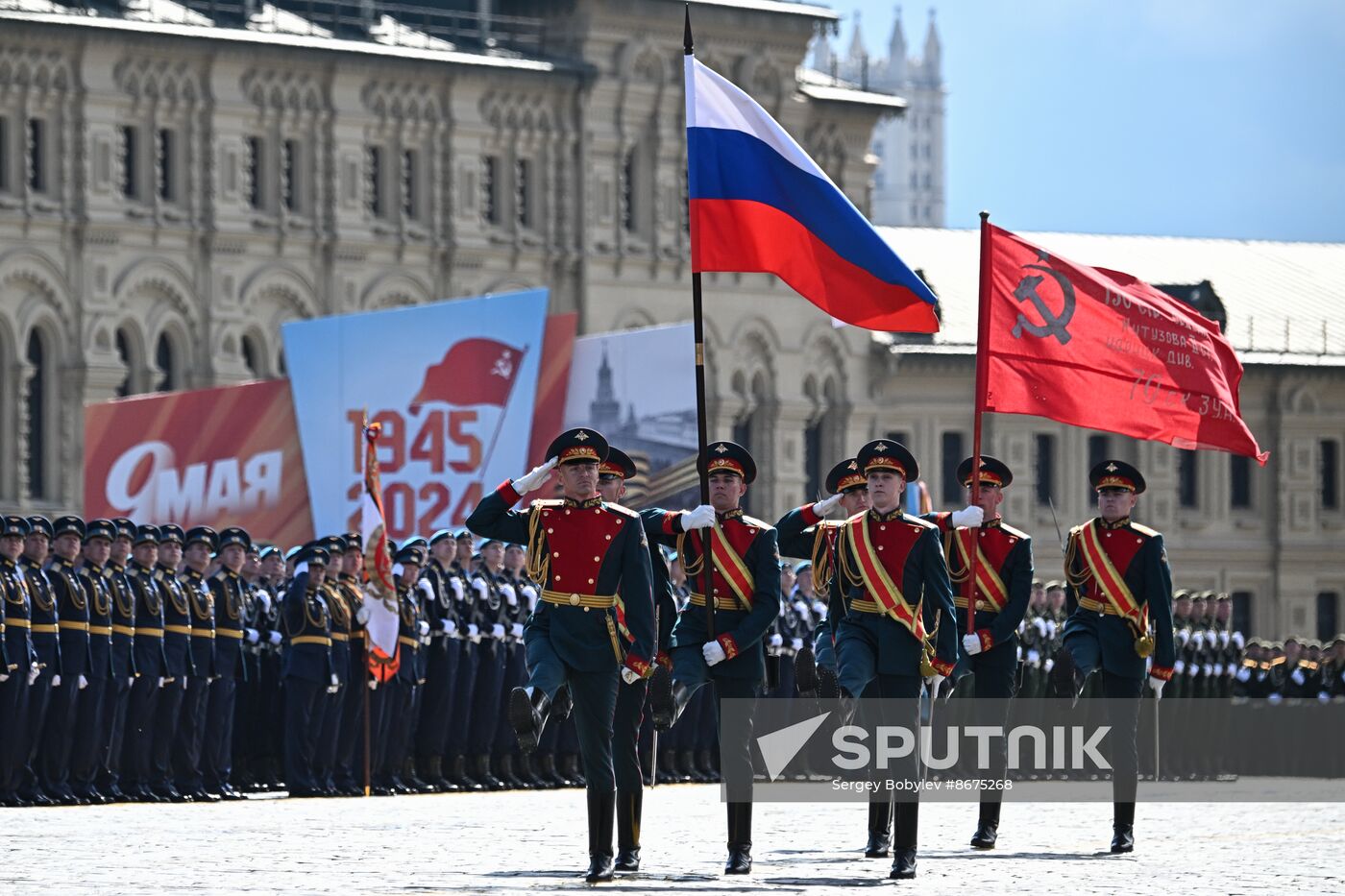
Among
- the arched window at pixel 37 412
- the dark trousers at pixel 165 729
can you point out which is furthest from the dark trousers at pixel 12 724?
the arched window at pixel 37 412

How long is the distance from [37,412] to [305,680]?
76.3ft

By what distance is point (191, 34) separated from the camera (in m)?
45.3

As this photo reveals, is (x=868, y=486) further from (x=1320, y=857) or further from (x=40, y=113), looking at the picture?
(x=40, y=113)

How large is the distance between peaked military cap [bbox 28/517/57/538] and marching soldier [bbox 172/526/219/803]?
3.97ft

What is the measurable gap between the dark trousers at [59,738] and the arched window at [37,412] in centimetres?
2399

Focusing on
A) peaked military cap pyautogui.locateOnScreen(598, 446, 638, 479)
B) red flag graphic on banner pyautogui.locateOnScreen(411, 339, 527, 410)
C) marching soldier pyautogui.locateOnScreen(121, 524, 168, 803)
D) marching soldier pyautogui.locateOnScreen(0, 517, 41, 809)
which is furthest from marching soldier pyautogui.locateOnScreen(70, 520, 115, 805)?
red flag graphic on banner pyautogui.locateOnScreen(411, 339, 527, 410)

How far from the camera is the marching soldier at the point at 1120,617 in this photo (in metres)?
17.3

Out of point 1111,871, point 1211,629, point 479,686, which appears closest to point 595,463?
point 1111,871

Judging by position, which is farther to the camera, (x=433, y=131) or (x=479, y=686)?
(x=433, y=131)

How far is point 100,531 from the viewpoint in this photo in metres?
21.7

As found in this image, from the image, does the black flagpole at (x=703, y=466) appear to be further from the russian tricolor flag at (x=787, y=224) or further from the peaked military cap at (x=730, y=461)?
the russian tricolor flag at (x=787, y=224)

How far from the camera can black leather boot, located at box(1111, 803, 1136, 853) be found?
17094mm

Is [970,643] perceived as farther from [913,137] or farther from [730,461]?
[913,137]

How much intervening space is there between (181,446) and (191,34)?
31.8 ft
